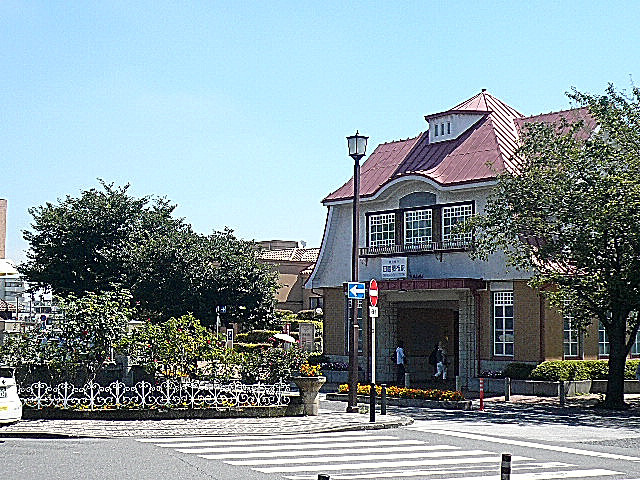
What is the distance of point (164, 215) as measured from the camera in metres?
59.8

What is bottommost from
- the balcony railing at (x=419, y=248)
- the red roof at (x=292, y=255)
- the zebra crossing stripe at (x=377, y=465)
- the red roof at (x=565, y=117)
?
the zebra crossing stripe at (x=377, y=465)

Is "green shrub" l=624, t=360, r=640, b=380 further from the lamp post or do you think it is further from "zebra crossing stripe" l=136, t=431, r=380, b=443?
"zebra crossing stripe" l=136, t=431, r=380, b=443

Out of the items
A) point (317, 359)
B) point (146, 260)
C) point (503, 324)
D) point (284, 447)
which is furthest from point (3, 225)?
point (284, 447)

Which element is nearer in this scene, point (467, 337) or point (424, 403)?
point (424, 403)

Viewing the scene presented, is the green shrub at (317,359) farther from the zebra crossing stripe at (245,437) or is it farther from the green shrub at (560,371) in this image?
the zebra crossing stripe at (245,437)

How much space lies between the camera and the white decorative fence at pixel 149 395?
2022cm

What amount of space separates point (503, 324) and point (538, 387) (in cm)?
374

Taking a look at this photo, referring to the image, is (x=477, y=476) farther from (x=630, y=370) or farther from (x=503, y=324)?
(x=630, y=370)

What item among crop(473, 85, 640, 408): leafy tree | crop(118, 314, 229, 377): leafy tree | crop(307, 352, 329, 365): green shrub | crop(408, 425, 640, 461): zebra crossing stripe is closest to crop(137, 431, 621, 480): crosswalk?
crop(408, 425, 640, 461): zebra crossing stripe

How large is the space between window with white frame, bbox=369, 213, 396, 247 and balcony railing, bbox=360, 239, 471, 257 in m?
0.26

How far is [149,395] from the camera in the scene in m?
20.6

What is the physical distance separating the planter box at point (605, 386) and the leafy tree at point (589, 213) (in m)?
4.06

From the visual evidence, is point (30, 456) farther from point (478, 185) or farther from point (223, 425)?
point (478, 185)

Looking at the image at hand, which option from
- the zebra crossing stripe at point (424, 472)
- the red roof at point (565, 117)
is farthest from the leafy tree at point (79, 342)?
the red roof at point (565, 117)
